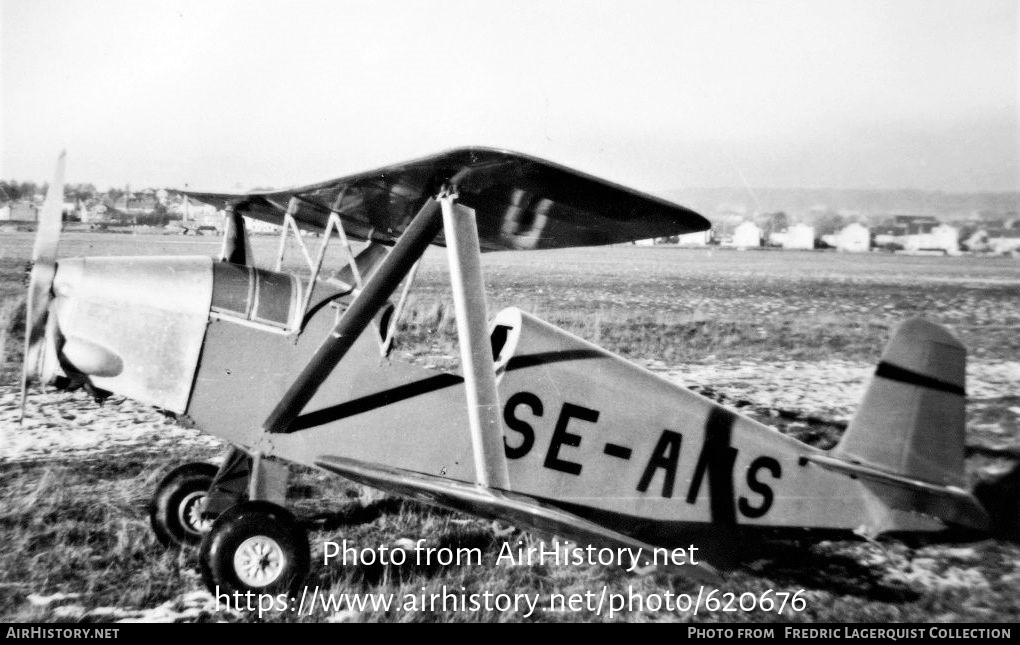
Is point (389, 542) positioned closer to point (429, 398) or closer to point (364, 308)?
point (429, 398)

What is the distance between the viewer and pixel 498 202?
11.6ft

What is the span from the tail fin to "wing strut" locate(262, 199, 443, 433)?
8.71ft

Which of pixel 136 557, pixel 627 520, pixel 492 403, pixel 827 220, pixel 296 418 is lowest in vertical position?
pixel 136 557

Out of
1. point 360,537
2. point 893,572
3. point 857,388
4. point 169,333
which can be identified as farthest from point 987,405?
point 169,333

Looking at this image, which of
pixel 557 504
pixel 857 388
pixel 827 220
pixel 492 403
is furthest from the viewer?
pixel 827 220

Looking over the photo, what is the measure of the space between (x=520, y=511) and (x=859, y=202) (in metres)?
9.77

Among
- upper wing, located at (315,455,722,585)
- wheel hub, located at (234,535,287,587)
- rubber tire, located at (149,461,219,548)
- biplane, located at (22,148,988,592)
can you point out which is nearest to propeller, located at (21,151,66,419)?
biplane, located at (22,148,988,592)

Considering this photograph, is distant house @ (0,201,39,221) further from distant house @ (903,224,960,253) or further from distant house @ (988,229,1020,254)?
distant house @ (903,224,960,253)

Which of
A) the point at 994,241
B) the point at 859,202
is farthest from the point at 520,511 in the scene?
the point at 859,202

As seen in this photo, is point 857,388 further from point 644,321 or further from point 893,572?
point 893,572

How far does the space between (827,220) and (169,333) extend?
1256 cm

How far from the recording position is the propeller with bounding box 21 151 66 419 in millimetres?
3406

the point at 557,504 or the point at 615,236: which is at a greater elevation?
the point at 615,236

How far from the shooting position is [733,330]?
44.1 feet
